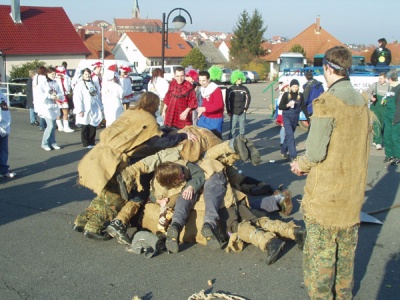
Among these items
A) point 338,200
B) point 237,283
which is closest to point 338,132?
point 338,200

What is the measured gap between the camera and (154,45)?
81.4 metres

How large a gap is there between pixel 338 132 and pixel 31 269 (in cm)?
343

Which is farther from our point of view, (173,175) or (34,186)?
(34,186)

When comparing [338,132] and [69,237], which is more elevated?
[338,132]

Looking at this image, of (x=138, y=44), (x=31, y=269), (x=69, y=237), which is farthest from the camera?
(x=138, y=44)

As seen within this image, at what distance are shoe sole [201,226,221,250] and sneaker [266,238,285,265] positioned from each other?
52cm

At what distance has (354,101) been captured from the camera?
3.63 m

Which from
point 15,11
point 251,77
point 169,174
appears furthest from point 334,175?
point 251,77

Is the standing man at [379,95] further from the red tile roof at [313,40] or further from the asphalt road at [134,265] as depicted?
the red tile roof at [313,40]

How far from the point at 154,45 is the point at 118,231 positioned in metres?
77.9

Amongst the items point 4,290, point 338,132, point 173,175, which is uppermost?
point 338,132

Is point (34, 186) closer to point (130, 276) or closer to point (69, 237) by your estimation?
point (69, 237)

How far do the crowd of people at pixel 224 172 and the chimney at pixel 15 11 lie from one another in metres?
37.6

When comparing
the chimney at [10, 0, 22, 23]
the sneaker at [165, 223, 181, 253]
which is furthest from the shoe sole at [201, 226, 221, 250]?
the chimney at [10, 0, 22, 23]
